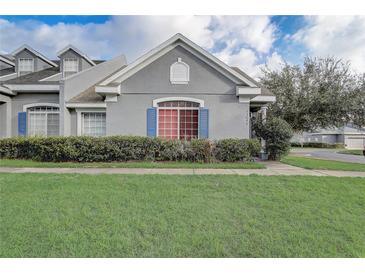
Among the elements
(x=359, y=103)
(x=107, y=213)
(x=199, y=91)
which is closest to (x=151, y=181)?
(x=107, y=213)

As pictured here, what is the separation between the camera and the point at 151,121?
35.7ft

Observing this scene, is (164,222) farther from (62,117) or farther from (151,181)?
(62,117)

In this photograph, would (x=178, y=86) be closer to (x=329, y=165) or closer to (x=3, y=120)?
(x=329, y=165)

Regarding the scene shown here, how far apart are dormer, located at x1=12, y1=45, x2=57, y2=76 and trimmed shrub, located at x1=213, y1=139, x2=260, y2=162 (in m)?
15.1

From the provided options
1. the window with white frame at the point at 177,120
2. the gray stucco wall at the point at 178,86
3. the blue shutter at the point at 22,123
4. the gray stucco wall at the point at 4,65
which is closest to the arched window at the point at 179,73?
the gray stucco wall at the point at 178,86

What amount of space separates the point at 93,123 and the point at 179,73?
5.79 metres

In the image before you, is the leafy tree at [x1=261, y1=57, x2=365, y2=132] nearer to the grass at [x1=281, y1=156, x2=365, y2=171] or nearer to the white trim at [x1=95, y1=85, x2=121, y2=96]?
the grass at [x1=281, y1=156, x2=365, y2=171]

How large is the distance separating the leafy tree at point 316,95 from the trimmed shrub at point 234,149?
12243 millimetres

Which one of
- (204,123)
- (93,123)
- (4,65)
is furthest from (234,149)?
(4,65)

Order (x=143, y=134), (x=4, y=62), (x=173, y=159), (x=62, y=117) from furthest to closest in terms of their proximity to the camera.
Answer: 1. (x=4, y=62)
2. (x=62, y=117)
3. (x=143, y=134)
4. (x=173, y=159)

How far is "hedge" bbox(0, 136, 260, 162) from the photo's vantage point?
927 cm

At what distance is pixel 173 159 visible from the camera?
9.59m

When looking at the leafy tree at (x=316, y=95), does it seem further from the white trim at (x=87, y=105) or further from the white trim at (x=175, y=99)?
the white trim at (x=87, y=105)

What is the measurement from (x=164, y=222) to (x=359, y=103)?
22345mm
